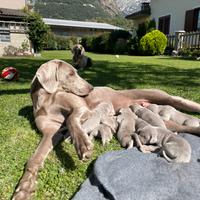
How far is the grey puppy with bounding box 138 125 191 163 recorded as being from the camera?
10.9 feet

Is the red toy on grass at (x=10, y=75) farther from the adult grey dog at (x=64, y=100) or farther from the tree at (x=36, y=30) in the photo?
the tree at (x=36, y=30)

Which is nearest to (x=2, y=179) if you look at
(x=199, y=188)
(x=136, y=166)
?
(x=136, y=166)

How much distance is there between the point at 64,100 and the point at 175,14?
20497mm

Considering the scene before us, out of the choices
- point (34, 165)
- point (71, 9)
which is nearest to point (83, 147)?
point (34, 165)

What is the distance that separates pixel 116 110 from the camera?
5051 millimetres

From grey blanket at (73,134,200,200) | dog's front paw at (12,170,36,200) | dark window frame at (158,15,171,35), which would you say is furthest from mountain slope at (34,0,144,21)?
dog's front paw at (12,170,36,200)

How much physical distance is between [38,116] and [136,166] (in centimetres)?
176

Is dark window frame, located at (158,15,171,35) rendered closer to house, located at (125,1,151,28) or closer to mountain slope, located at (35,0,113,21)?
house, located at (125,1,151,28)

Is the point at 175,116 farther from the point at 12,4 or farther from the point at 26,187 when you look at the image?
the point at 12,4

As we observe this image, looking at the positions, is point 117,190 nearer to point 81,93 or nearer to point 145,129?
point 145,129

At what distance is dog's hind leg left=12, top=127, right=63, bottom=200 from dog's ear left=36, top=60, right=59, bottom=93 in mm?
591

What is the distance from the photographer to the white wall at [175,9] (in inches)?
864

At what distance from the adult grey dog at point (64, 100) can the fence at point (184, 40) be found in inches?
554

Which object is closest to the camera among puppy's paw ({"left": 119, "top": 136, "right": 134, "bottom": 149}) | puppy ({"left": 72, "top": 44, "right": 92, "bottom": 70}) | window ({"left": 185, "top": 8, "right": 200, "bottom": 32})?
puppy's paw ({"left": 119, "top": 136, "right": 134, "bottom": 149})
